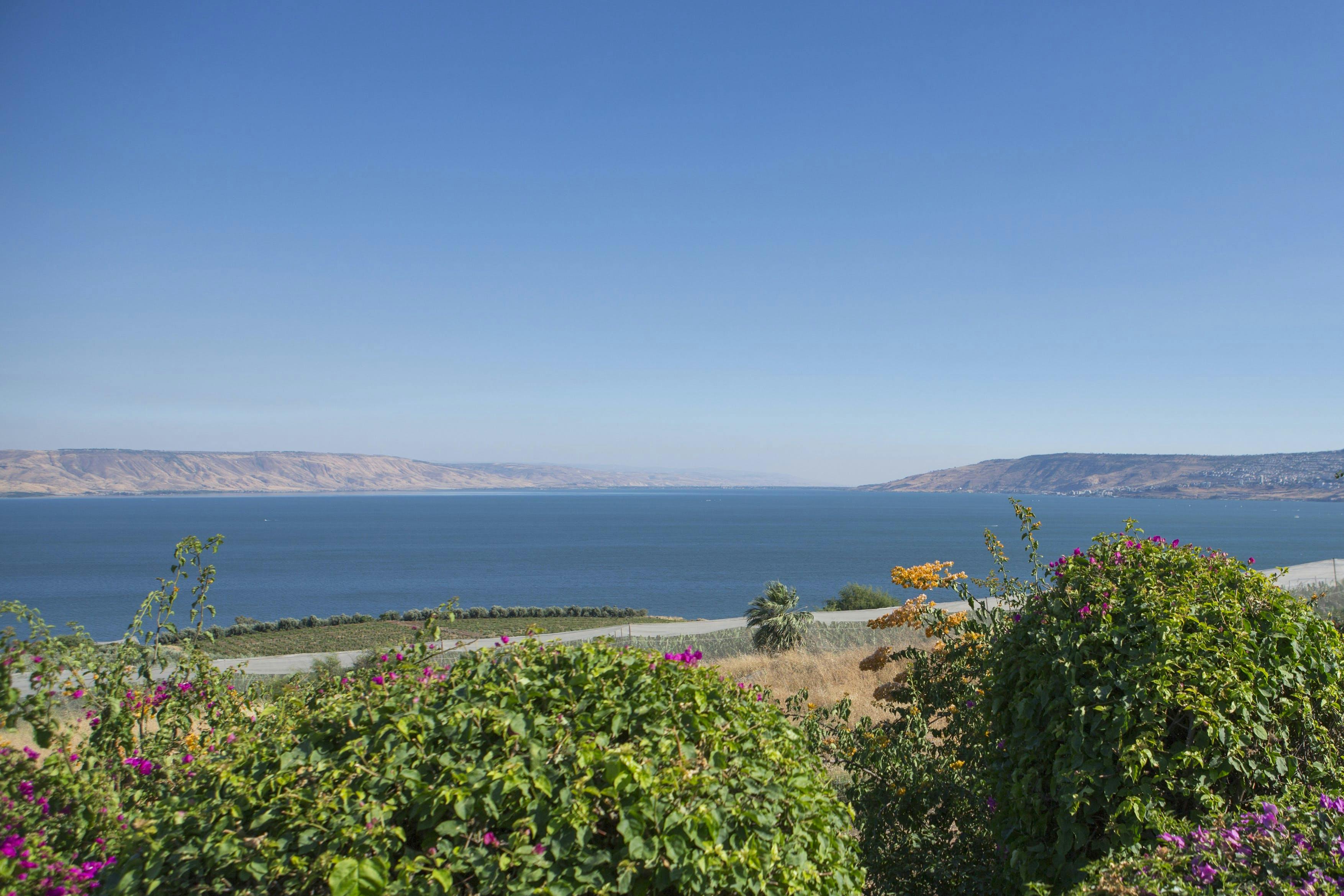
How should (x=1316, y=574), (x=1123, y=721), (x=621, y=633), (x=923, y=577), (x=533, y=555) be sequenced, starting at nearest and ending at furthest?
1. (x=1123, y=721)
2. (x=923, y=577)
3. (x=621, y=633)
4. (x=1316, y=574)
5. (x=533, y=555)

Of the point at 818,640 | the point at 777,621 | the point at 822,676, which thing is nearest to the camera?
the point at 822,676

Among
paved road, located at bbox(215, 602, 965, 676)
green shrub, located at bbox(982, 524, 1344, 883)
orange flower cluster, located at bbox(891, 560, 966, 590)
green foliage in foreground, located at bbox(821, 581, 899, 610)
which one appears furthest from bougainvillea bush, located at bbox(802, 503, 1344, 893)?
green foliage in foreground, located at bbox(821, 581, 899, 610)

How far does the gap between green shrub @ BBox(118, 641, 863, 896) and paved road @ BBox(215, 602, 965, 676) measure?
760 inches

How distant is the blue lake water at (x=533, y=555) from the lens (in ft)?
220

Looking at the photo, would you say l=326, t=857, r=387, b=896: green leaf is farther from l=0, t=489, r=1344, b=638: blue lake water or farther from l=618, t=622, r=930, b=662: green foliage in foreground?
l=0, t=489, r=1344, b=638: blue lake water

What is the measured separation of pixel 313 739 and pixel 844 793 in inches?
144

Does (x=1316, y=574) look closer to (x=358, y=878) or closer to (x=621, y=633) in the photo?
(x=621, y=633)

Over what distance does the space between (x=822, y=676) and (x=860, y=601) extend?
3143cm

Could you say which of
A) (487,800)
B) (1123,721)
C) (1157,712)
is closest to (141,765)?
(487,800)

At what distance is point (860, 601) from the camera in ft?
140

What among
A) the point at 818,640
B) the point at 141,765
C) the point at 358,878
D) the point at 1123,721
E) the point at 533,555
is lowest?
the point at 533,555

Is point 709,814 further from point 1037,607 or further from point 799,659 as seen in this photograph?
point 799,659

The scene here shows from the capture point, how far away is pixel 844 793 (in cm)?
507

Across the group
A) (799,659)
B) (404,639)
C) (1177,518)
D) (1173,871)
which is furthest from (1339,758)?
(1177,518)
